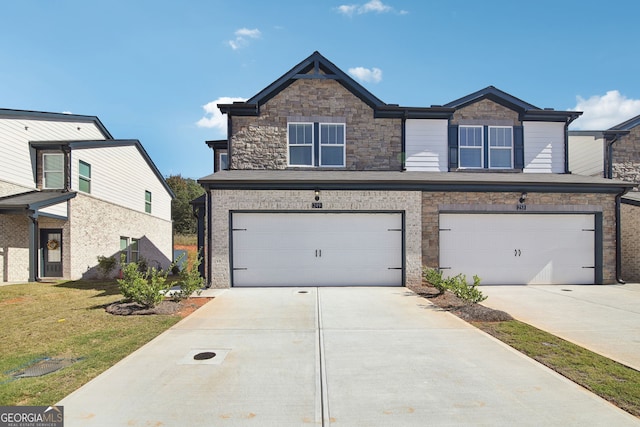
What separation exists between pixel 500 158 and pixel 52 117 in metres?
23.2

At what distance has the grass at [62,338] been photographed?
14.8 ft

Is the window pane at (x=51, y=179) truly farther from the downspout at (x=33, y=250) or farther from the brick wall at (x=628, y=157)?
the brick wall at (x=628, y=157)

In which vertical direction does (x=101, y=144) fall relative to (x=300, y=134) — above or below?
above

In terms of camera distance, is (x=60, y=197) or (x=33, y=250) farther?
(x=60, y=197)

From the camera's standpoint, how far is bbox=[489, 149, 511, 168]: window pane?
14.6 meters

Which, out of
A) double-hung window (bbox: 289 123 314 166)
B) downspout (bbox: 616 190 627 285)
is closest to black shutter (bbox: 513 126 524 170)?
downspout (bbox: 616 190 627 285)

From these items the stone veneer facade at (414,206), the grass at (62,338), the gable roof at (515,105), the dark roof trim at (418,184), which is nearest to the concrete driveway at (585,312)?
the stone veneer facade at (414,206)

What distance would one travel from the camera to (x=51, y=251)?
16094 mm

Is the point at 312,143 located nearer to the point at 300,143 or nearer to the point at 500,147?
the point at 300,143

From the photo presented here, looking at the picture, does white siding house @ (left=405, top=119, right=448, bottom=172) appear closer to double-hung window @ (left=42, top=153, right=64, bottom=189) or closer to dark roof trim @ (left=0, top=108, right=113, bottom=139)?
double-hung window @ (left=42, top=153, right=64, bottom=189)

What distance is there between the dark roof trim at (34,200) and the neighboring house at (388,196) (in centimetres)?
725

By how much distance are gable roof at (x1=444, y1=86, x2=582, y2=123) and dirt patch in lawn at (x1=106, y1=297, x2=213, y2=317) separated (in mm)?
12705

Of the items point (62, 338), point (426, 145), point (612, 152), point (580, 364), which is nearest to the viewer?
point (580, 364)

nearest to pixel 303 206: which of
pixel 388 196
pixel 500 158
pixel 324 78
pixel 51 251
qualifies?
pixel 388 196
